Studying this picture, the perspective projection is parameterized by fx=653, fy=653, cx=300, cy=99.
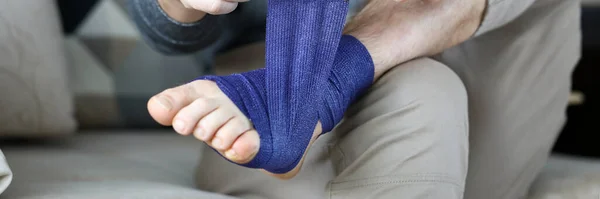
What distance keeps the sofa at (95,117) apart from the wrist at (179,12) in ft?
0.53

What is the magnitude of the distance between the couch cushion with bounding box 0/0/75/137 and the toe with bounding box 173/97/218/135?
386 millimetres

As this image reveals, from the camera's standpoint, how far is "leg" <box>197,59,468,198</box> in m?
0.66

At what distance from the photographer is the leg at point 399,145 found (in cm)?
66

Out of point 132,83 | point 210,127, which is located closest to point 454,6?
point 210,127

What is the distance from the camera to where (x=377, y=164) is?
0.67m

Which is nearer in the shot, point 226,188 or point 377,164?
point 377,164

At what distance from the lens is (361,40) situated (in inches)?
27.9

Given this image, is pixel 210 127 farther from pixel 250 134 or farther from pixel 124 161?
pixel 124 161

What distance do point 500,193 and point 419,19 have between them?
11.6 inches

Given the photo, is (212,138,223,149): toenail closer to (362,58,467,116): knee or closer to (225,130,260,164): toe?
(225,130,260,164): toe

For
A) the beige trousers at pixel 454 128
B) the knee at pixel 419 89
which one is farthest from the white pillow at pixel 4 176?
the knee at pixel 419 89

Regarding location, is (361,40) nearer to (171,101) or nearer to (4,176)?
(171,101)

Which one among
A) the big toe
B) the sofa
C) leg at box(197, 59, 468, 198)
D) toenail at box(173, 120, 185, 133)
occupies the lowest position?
the sofa

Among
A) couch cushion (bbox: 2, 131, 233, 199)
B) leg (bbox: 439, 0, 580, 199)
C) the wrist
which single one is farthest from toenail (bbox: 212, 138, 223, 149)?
leg (bbox: 439, 0, 580, 199)
